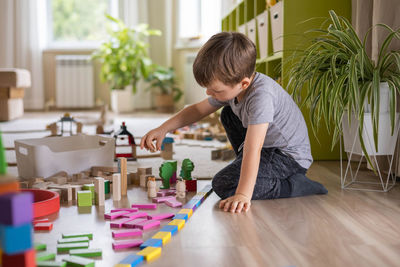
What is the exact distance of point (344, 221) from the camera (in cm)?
133

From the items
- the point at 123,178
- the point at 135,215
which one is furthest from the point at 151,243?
the point at 123,178

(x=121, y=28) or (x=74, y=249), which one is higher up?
(x=121, y=28)

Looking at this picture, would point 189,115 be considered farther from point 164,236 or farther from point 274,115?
point 164,236

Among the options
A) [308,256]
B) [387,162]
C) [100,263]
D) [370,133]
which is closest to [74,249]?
[100,263]

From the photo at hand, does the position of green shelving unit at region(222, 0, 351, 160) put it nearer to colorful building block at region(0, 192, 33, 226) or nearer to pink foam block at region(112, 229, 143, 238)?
pink foam block at region(112, 229, 143, 238)

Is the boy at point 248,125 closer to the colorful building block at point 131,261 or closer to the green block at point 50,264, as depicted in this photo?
the colorful building block at point 131,261

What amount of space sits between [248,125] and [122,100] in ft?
14.0

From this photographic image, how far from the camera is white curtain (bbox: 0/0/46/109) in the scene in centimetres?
584

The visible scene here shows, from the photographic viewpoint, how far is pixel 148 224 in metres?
1.26

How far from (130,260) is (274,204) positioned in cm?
66

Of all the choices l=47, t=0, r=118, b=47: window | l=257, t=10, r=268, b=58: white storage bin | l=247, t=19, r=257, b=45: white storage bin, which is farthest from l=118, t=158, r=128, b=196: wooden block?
l=47, t=0, r=118, b=47: window

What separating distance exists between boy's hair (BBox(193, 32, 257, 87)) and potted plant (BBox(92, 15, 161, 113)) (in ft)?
13.2

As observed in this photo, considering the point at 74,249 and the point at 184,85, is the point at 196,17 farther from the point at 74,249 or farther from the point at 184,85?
the point at 74,249

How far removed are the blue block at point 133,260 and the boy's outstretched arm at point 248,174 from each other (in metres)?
0.46
